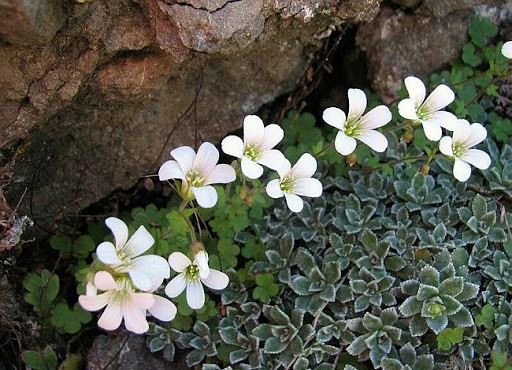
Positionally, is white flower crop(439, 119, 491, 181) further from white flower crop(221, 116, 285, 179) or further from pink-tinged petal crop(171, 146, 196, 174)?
pink-tinged petal crop(171, 146, 196, 174)

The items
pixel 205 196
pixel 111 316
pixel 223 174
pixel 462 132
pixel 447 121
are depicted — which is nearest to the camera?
pixel 111 316

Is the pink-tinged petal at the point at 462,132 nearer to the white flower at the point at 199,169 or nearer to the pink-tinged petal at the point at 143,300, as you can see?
the white flower at the point at 199,169

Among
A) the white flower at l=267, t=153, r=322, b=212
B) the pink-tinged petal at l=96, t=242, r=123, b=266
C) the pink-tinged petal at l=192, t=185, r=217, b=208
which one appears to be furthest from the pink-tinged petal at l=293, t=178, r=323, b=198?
the pink-tinged petal at l=96, t=242, r=123, b=266

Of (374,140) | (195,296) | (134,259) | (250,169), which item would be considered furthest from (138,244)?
(374,140)

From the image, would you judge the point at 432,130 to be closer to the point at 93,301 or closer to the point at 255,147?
the point at 255,147

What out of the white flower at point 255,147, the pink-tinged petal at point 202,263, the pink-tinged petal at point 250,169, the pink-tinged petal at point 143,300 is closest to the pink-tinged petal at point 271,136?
the white flower at point 255,147

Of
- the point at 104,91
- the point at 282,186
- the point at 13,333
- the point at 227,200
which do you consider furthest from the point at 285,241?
the point at 13,333
